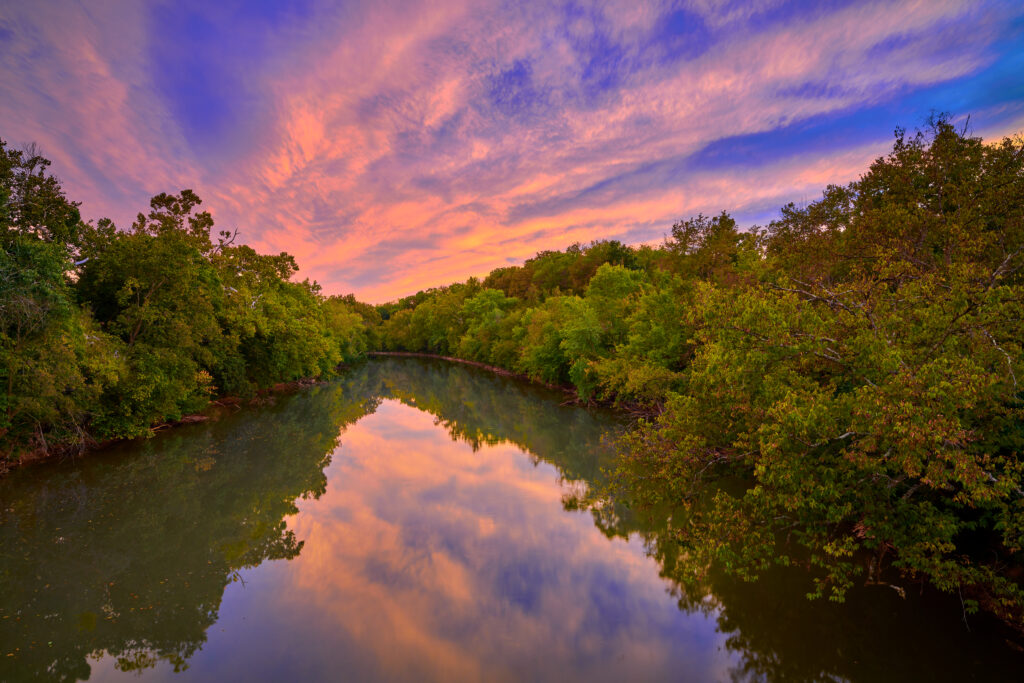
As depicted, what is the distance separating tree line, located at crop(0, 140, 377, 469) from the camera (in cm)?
1470

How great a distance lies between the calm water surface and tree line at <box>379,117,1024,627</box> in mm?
1172

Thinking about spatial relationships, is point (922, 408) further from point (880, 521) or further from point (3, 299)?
point (3, 299)

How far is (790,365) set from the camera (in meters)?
9.37

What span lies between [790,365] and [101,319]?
29422mm

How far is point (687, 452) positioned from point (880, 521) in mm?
3257

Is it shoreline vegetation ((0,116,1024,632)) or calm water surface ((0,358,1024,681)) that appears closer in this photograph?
shoreline vegetation ((0,116,1024,632))

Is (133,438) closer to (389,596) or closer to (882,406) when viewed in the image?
Answer: (389,596)

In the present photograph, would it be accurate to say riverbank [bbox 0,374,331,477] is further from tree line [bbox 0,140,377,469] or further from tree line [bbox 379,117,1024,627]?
tree line [bbox 379,117,1024,627]

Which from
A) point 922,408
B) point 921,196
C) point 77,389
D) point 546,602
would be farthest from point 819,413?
point 77,389

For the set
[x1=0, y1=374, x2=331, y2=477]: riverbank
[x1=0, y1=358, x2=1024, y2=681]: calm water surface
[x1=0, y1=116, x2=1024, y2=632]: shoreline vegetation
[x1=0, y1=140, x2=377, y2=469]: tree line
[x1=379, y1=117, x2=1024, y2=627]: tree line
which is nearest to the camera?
[x1=379, y1=117, x2=1024, y2=627]: tree line

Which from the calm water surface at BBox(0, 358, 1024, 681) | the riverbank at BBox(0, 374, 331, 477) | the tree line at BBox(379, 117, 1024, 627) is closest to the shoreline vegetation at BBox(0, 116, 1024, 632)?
the tree line at BBox(379, 117, 1024, 627)

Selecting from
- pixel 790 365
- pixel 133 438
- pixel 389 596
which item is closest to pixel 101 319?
pixel 133 438

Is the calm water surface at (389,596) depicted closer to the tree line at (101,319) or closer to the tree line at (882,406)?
the tree line at (882,406)

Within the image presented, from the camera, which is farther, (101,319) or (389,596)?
(101,319)
